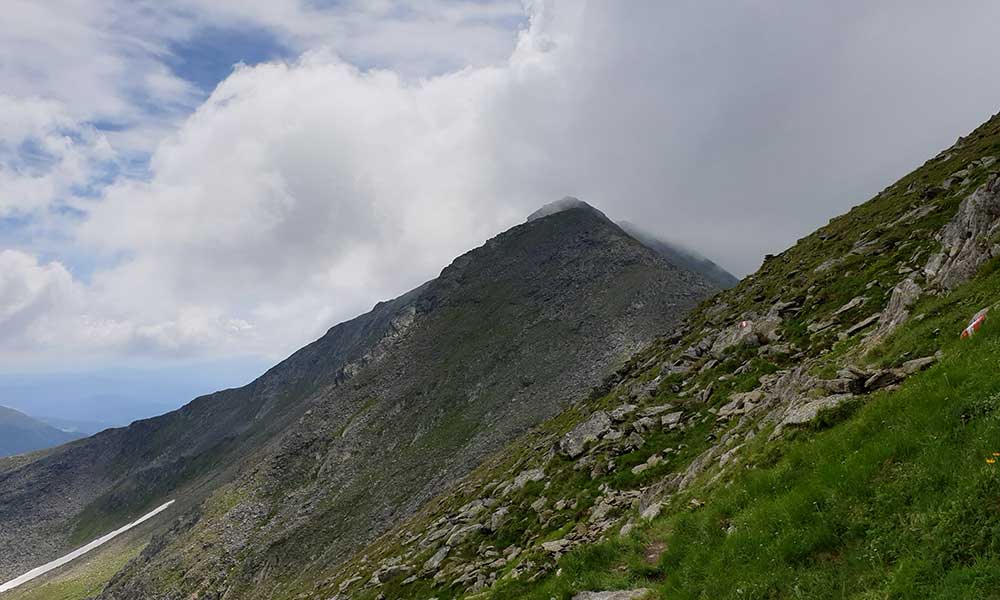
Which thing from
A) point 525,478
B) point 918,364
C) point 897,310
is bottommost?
point 525,478

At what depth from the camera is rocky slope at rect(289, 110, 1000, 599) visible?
58.2 feet

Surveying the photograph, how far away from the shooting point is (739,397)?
28094 millimetres

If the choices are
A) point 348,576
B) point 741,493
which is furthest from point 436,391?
point 741,493

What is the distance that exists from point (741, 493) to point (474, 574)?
1845cm

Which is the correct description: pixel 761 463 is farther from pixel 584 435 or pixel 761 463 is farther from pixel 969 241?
pixel 584 435

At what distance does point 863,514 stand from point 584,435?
87.2 feet

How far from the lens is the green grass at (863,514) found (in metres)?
10.0

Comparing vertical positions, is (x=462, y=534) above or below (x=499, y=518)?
below

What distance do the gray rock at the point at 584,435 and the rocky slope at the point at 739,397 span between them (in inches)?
6.2

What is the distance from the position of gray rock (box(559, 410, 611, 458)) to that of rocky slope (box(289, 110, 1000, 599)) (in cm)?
16

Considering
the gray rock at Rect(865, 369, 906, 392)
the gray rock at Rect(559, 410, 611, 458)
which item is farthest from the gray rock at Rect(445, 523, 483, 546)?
the gray rock at Rect(865, 369, 906, 392)

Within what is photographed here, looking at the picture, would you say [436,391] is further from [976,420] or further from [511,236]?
[976,420]

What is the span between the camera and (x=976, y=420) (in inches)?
472

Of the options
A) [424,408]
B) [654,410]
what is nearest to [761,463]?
[654,410]
